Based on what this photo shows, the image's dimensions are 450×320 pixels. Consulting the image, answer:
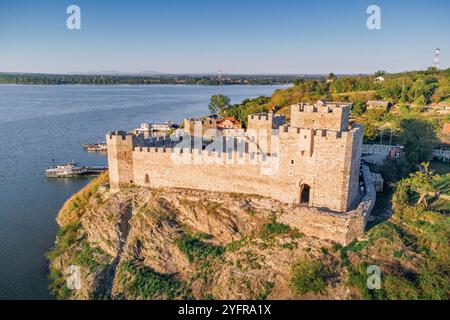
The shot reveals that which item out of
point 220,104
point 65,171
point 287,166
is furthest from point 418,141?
point 220,104

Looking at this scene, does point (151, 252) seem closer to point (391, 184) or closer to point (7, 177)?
point (391, 184)

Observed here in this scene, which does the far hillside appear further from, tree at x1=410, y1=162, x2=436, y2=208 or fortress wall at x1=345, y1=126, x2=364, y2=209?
fortress wall at x1=345, y1=126, x2=364, y2=209

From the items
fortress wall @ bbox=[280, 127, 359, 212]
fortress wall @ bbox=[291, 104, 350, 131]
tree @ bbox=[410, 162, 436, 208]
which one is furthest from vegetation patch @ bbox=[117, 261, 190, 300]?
tree @ bbox=[410, 162, 436, 208]

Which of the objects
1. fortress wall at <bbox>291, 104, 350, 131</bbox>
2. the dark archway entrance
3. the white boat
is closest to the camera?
fortress wall at <bbox>291, 104, 350, 131</bbox>

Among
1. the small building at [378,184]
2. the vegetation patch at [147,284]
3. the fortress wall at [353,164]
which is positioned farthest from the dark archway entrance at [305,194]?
the vegetation patch at [147,284]

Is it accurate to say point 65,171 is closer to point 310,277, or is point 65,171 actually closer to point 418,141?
point 310,277
